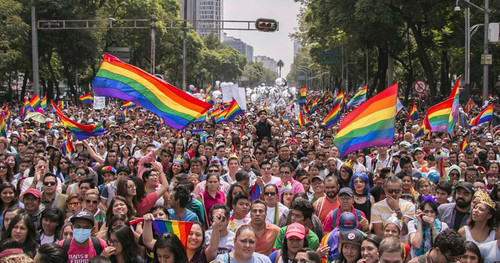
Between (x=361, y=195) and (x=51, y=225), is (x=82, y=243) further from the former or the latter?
(x=361, y=195)

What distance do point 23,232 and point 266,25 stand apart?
20.5m

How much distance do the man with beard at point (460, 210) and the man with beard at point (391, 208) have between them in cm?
37

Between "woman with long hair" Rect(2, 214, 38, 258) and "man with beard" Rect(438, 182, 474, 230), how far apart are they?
4068mm

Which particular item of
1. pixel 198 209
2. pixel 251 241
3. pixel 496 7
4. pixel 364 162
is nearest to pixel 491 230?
pixel 251 241

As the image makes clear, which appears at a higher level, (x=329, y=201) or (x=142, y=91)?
(x=142, y=91)

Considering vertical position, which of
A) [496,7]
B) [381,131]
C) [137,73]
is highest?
[496,7]

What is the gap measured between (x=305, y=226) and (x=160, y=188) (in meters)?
2.03

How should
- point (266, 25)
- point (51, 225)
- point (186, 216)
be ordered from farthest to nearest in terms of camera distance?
point (266, 25), point (186, 216), point (51, 225)

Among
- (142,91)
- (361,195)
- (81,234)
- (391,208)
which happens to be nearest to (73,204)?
(81,234)

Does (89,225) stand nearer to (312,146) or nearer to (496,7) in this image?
(312,146)

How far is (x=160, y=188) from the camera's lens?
719 cm

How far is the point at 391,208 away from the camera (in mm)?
6477

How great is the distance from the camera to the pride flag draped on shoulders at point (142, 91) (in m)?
9.05

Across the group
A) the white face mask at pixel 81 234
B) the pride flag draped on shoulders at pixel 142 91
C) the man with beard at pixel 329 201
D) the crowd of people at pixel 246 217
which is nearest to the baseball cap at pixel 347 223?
the crowd of people at pixel 246 217
